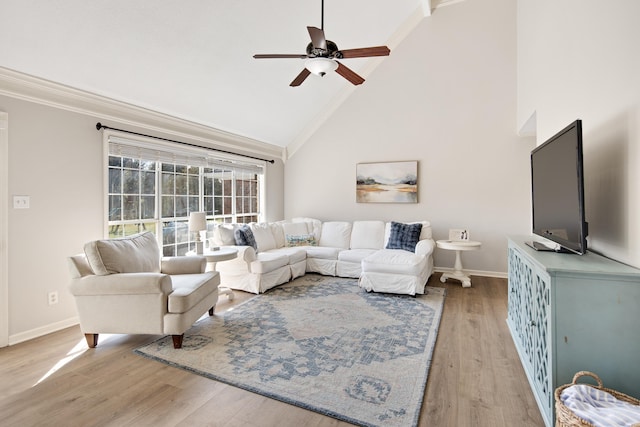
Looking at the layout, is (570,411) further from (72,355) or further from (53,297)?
(53,297)

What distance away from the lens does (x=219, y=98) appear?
174 inches

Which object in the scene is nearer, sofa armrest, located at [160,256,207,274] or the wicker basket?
the wicker basket

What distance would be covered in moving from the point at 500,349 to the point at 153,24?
4.17 metres

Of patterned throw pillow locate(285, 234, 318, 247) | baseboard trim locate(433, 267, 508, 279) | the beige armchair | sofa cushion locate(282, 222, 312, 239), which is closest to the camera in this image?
the beige armchair

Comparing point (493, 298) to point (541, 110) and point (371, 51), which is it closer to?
point (541, 110)

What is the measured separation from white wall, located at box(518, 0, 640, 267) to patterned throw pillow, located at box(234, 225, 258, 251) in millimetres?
3615

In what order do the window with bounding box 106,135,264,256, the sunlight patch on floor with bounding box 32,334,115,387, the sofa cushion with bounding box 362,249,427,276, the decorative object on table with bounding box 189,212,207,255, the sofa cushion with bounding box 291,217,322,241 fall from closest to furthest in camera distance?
the sunlight patch on floor with bounding box 32,334,115,387
the window with bounding box 106,135,264,256
the decorative object on table with bounding box 189,212,207,255
the sofa cushion with bounding box 362,249,427,276
the sofa cushion with bounding box 291,217,322,241

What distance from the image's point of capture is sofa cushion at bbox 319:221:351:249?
222 inches

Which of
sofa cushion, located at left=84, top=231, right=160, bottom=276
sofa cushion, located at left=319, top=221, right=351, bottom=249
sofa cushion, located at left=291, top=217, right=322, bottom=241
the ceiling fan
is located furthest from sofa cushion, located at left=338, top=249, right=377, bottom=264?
the ceiling fan

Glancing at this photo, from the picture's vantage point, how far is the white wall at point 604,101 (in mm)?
1597

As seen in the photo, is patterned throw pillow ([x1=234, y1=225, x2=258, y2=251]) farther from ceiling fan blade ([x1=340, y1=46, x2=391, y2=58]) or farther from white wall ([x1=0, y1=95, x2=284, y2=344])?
ceiling fan blade ([x1=340, y1=46, x2=391, y2=58])

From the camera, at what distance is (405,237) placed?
4918 mm

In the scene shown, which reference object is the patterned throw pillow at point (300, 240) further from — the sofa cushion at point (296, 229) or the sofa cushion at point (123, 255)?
the sofa cushion at point (123, 255)

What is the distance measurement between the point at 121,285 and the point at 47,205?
123 centimetres
